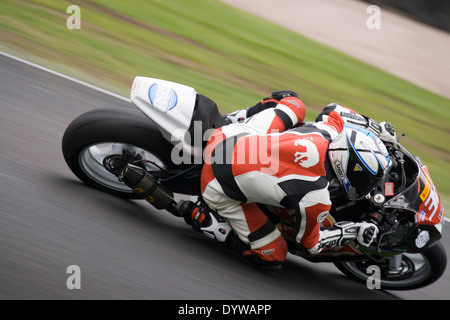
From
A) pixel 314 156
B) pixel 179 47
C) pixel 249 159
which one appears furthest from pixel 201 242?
pixel 179 47

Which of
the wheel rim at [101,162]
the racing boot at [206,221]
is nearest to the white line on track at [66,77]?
the wheel rim at [101,162]

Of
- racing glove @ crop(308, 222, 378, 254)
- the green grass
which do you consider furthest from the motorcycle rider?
the green grass

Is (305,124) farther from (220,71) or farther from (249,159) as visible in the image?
(220,71)

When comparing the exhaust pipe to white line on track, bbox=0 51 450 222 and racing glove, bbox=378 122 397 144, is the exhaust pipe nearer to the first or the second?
racing glove, bbox=378 122 397 144

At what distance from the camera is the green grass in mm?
7938

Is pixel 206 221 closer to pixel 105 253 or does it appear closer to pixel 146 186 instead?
pixel 146 186

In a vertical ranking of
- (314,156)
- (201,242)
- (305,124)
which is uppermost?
(305,124)

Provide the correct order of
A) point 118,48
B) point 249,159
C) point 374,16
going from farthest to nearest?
point 374,16
point 118,48
point 249,159

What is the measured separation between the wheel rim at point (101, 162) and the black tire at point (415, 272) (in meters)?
1.70

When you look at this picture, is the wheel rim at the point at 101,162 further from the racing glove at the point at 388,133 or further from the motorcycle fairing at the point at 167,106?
the racing glove at the point at 388,133

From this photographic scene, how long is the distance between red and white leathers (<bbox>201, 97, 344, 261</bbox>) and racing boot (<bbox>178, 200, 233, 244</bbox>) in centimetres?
13

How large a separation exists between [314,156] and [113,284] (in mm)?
1492

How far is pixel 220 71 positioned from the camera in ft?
28.8

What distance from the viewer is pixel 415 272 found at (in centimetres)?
452
